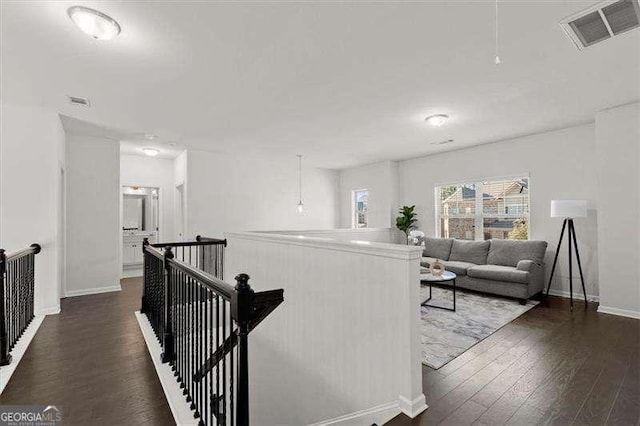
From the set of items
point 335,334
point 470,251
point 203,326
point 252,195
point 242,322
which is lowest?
point 335,334

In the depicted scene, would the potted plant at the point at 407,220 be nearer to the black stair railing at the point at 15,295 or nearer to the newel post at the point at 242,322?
the newel post at the point at 242,322

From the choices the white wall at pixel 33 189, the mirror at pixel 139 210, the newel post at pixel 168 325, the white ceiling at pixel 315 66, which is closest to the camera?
the white ceiling at pixel 315 66

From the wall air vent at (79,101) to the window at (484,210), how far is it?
6.68 metres

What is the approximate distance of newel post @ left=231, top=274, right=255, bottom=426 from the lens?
1.30 meters

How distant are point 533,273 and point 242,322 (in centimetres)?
512

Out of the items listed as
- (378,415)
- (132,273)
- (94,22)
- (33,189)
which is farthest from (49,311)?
(378,415)

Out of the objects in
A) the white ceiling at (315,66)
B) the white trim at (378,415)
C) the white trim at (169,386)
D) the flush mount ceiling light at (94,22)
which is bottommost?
the white trim at (378,415)

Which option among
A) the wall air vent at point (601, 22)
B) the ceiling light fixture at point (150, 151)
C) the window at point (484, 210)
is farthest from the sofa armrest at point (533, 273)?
the ceiling light fixture at point (150, 151)

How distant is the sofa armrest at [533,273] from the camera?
15.5 feet

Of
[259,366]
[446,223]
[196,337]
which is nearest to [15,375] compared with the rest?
[196,337]

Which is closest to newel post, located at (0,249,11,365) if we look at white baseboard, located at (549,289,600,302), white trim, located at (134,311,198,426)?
white trim, located at (134,311,198,426)

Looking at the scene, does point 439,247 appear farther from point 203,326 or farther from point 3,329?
point 3,329

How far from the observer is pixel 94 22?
2174mm

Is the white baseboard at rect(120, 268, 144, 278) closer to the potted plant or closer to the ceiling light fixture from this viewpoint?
the ceiling light fixture
